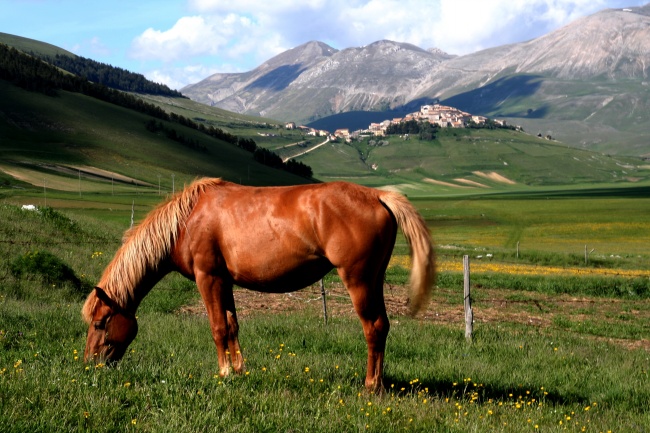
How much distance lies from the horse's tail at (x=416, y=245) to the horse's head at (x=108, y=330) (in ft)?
12.9

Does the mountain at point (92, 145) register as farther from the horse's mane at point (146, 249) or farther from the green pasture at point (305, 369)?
the horse's mane at point (146, 249)

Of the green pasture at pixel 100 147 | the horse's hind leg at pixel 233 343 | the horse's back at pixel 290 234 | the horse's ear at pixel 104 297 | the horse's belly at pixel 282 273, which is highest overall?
the green pasture at pixel 100 147

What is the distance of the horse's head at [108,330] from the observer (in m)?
8.38

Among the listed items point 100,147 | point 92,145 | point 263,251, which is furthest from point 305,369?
point 92,145

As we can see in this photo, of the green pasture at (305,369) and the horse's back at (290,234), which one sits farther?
the horse's back at (290,234)

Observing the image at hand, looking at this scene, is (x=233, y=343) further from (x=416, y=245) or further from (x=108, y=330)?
(x=416, y=245)

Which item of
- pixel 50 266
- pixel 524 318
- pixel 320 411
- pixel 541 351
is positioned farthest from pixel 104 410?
pixel 524 318

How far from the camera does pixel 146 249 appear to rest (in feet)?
28.7

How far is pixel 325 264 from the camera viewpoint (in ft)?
26.6

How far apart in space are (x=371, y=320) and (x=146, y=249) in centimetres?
335

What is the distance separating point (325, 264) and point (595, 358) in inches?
243

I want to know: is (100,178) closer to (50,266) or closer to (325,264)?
(50,266)

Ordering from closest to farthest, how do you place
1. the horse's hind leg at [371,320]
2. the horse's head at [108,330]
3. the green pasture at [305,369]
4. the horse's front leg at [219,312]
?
1. the green pasture at [305,369]
2. the horse's hind leg at [371,320]
3. the horse's front leg at [219,312]
4. the horse's head at [108,330]

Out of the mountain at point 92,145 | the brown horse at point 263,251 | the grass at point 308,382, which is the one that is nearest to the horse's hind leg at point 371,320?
the brown horse at point 263,251
